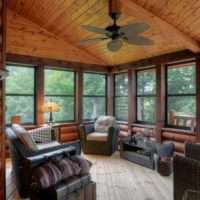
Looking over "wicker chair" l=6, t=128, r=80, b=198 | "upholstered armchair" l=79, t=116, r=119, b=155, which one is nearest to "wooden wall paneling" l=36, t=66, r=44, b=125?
"upholstered armchair" l=79, t=116, r=119, b=155

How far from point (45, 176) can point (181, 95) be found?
3618 millimetres

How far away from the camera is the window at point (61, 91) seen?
5.36m

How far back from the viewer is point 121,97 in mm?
6055

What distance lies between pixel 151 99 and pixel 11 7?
4255mm

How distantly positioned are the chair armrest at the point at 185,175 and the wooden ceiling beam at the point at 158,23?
90.6 inches

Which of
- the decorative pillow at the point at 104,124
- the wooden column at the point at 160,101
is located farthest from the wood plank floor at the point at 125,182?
the wooden column at the point at 160,101

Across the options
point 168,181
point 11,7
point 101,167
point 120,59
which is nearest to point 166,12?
point 120,59

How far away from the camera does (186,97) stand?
14.4ft

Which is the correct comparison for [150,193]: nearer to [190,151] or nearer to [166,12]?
[190,151]

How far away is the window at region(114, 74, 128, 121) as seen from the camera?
590 cm

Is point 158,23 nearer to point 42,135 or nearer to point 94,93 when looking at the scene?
point 42,135

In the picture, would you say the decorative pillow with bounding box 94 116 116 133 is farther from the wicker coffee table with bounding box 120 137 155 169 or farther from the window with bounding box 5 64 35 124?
the window with bounding box 5 64 35 124

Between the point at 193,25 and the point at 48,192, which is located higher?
the point at 193,25

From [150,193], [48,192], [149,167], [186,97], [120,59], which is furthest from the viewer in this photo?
[120,59]
